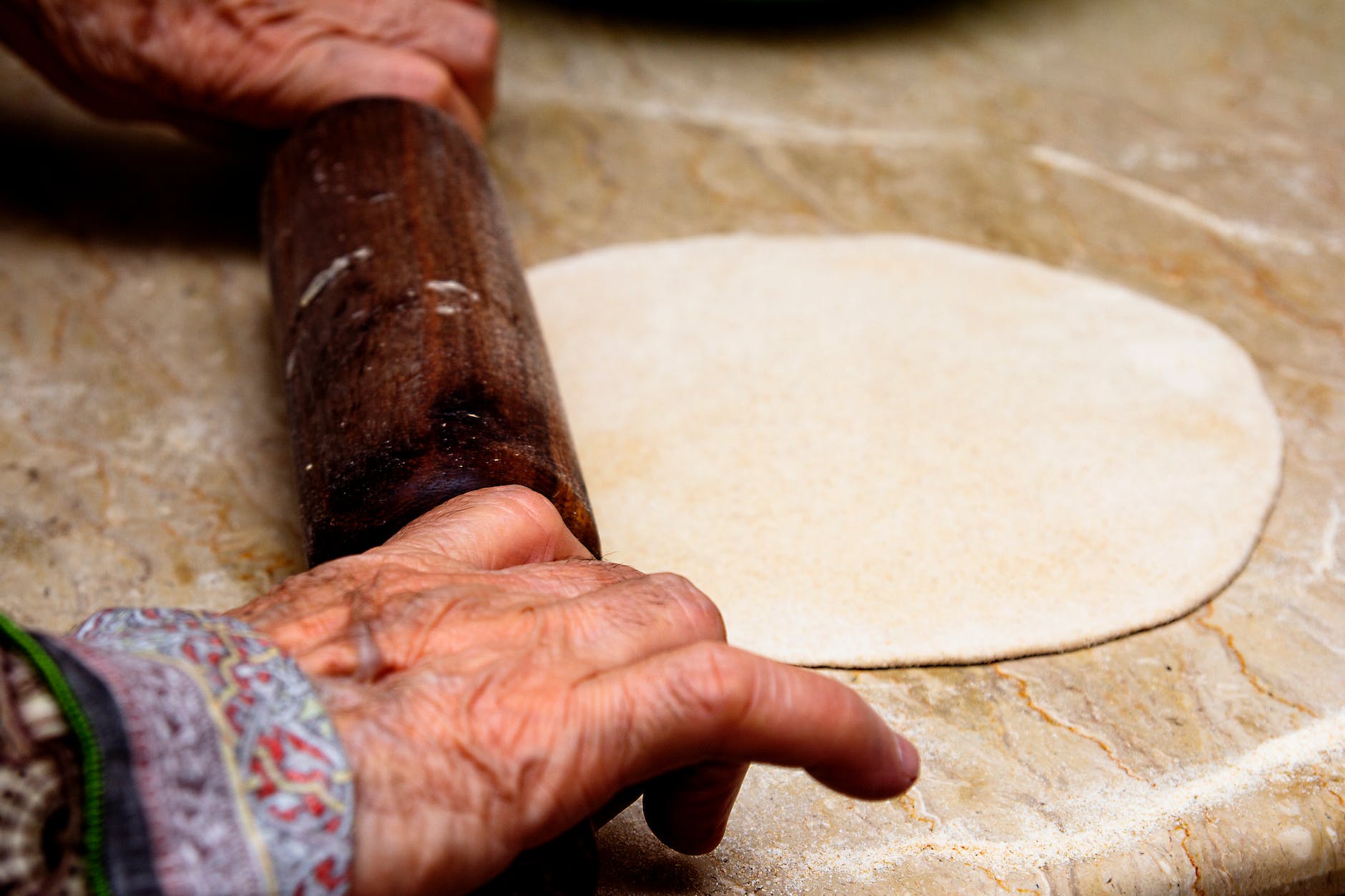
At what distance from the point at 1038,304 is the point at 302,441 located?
1425mm

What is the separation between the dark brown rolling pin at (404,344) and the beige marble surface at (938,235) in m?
0.35

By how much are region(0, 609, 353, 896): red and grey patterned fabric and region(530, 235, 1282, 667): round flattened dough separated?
749 millimetres

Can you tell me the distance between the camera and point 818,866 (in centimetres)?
125

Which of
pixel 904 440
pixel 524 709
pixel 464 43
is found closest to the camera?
pixel 524 709

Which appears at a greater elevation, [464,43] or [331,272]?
[464,43]

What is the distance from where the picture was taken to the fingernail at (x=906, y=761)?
1020 millimetres

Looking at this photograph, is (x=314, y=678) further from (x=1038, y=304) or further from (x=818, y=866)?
(x=1038, y=304)

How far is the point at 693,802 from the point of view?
1.07 m

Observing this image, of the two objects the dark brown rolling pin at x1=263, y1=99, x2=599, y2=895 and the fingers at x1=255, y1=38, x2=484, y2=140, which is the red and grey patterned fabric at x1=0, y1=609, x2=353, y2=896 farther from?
the fingers at x1=255, y1=38, x2=484, y2=140

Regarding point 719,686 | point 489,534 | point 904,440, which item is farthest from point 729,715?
point 904,440

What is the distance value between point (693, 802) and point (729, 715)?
18cm

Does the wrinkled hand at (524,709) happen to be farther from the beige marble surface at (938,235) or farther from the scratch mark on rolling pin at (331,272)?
the scratch mark on rolling pin at (331,272)

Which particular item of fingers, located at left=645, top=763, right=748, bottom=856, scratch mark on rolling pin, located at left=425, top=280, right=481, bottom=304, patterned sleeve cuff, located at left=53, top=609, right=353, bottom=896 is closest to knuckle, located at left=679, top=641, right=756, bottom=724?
fingers, located at left=645, top=763, right=748, bottom=856

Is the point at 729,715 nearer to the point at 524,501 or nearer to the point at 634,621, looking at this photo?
the point at 634,621
